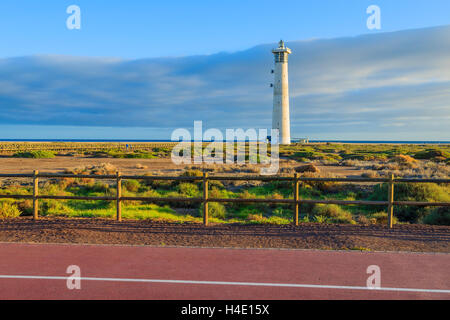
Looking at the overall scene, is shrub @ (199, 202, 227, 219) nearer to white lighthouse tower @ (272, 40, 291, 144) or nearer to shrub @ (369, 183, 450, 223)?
shrub @ (369, 183, 450, 223)

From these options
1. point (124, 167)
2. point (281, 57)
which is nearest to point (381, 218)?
point (124, 167)

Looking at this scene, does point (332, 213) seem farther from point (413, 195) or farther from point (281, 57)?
point (281, 57)

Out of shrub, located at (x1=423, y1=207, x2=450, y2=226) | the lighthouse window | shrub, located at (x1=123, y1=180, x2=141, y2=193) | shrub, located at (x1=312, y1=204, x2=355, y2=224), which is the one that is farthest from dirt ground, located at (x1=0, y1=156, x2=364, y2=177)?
the lighthouse window

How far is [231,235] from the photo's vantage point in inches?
407

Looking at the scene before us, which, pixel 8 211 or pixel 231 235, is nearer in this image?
pixel 231 235

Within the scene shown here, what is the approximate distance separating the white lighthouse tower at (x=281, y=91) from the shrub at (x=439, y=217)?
45.0 metres

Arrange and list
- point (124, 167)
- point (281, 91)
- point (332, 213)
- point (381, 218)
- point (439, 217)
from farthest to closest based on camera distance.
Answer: point (281, 91) < point (124, 167) < point (332, 213) < point (381, 218) < point (439, 217)

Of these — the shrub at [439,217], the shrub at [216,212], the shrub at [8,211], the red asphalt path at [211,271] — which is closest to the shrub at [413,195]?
the shrub at [439,217]

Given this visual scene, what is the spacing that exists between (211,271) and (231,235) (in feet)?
10.2

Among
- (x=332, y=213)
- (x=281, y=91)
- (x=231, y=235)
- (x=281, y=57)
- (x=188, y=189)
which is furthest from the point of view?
(x=281, y=57)

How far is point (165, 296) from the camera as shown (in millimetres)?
6066
